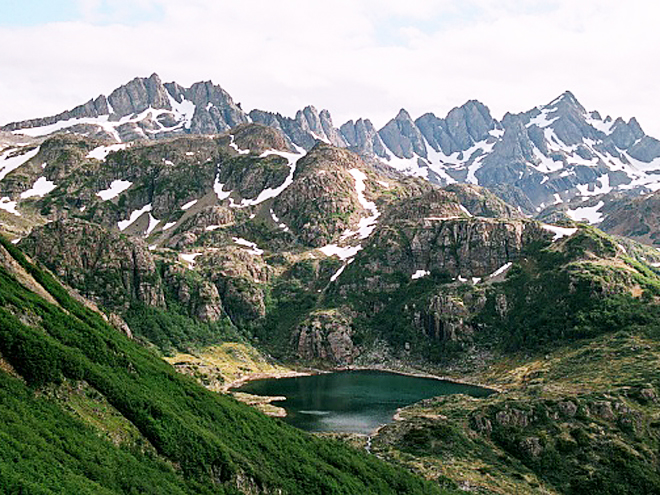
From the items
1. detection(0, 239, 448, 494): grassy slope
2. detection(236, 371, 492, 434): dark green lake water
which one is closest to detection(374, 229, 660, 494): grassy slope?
detection(236, 371, 492, 434): dark green lake water

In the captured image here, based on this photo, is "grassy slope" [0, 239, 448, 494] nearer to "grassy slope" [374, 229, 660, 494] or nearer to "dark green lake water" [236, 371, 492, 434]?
"grassy slope" [374, 229, 660, 494]

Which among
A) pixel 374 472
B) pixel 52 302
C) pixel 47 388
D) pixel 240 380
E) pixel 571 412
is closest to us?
pixel 47 388

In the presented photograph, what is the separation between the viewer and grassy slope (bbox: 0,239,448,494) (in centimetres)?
3950

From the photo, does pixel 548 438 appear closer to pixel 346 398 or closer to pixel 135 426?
pixel 346 398

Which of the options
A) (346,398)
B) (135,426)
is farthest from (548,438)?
(135,426)

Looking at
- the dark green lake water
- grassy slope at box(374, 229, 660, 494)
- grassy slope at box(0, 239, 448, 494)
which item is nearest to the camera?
grassy slope at box(0, 239, 448, 494)

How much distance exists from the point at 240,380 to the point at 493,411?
321ft

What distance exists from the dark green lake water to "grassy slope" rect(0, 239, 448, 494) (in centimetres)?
5109

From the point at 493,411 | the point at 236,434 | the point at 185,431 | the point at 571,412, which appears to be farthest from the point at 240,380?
the point at 185,431

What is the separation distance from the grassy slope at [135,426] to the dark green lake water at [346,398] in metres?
51.1

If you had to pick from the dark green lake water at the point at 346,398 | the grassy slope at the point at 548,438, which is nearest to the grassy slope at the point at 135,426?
the grassy slope at the point at 548,438

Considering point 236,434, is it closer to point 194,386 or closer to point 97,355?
point 194,386

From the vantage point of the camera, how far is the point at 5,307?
52906 millimetres

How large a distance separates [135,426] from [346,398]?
124m
